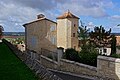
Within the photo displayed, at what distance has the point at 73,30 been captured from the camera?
45.8 m

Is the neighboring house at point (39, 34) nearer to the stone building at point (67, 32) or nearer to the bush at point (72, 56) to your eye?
the stone building at point (67, 32)

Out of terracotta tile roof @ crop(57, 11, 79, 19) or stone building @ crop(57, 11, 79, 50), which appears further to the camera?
terracotta tile roof @ crop(57, 11, 79, 19)

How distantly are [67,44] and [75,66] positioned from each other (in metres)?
25.7

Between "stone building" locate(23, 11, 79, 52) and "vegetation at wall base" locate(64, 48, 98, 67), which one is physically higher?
"stone building" locate(23, 11, 79, 52)

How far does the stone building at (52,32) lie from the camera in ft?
134

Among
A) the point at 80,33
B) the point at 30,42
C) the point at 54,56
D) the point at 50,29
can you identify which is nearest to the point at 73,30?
the point at 80,33

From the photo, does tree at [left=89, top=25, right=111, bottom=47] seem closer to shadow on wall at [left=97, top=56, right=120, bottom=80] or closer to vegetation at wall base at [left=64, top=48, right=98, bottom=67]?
vegetation at wall base at [left=64, top=48, right=98, bottom=67]

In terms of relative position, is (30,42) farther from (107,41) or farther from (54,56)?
(54,56)

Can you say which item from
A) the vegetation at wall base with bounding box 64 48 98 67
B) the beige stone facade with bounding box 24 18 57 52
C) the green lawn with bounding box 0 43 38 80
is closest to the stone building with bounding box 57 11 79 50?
the beige stone facade with bounding box 24 18 57 52

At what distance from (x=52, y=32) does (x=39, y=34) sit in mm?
3107

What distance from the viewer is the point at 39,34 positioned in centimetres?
4097

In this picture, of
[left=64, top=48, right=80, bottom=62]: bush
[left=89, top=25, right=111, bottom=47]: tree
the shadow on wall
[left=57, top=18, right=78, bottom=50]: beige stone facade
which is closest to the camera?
the shadow on wall

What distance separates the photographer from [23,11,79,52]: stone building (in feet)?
134

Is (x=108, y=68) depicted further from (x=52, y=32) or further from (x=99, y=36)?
(x=52, y=32)
